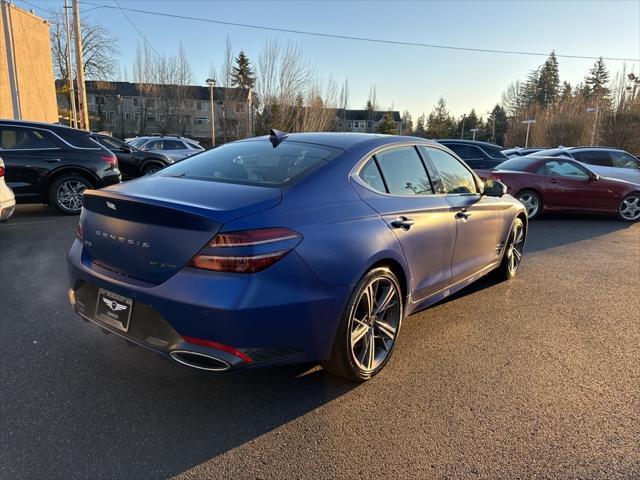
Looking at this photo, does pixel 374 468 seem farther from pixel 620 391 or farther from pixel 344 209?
pixel 620 391

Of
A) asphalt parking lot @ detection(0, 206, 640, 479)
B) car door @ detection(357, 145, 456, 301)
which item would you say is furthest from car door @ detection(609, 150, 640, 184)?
car door @ detection(357, 145, 456, 301)

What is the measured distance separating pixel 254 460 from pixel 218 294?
843mm

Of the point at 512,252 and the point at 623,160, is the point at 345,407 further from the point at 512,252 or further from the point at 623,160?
the point at 623,160

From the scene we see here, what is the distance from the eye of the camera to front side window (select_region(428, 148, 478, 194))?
12.9ft

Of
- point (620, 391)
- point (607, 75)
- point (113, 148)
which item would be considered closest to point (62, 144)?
point (113, 148)

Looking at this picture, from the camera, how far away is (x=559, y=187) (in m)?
9.80

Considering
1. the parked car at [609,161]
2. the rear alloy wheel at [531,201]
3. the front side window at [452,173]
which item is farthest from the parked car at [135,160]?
the parked car at [609,161]

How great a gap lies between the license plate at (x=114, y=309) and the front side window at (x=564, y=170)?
9.50 meters

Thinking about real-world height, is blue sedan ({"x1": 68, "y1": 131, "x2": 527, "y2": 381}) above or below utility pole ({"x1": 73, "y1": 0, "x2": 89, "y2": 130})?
below

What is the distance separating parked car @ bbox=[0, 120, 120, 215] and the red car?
773 centimetres

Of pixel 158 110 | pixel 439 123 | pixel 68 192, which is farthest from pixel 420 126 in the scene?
pixel 68 192

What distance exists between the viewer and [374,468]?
2234 mm

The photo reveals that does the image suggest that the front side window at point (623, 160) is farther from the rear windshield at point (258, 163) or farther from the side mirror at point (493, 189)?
the rear windshield at point (258, 163)

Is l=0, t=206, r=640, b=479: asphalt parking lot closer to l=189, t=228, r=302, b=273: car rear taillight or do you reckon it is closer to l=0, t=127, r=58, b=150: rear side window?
l=189, t=228, r=302, b=273: car rear taillight
